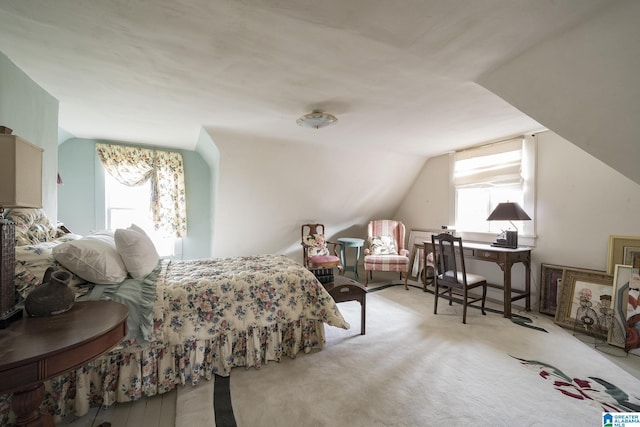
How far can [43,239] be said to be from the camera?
1812 millimetres

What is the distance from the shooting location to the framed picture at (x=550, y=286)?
3.08 m

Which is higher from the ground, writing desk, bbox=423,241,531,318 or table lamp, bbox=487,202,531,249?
table lamp, bbox=487,202,531,249

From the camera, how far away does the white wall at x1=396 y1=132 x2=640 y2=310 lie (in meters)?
2.71

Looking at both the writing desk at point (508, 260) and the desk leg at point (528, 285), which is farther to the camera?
the desk leg at point (528, 285)

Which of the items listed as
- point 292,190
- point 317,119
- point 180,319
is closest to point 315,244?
point 292,190

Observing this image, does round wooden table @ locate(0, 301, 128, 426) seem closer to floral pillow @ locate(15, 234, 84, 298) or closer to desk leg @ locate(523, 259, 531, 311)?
floral pillow @ locate(15, 234, 84, 298)

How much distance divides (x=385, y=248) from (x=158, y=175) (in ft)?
13.1

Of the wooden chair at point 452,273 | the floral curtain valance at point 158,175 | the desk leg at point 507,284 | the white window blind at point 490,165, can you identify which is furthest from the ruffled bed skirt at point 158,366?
the white window blind at point 490,165

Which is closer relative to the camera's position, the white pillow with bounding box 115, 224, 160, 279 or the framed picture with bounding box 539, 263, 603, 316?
the white pillow with bounding box 115, 224, 160, 279

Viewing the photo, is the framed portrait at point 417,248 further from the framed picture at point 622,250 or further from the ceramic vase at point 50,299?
the ceramic vase at point 50,299

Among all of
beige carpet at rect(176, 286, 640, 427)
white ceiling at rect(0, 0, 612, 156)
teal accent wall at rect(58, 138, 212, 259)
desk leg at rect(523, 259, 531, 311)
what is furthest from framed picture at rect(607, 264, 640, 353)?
teal accent wall at rect(58, 138, 212, 259)

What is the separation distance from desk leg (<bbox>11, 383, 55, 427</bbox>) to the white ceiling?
179cm

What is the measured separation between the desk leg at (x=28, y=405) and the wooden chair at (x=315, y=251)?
10.8 feet

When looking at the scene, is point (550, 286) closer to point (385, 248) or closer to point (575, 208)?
point (575, 208)
